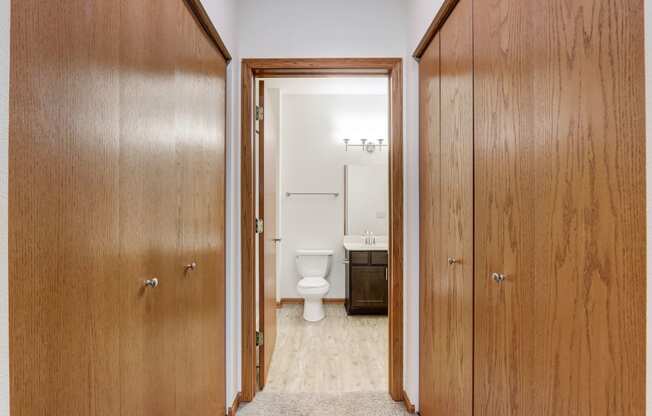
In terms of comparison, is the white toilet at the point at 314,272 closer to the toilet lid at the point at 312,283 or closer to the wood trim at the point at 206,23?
the toilet lid at the point at 312,283

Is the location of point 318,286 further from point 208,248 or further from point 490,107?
point 490,107

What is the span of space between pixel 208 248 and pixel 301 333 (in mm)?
1923

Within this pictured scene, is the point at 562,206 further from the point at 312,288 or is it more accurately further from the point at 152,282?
the point at 312,288

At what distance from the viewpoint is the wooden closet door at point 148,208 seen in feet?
3.30

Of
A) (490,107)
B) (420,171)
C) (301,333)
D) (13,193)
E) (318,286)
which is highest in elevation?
(490,107)

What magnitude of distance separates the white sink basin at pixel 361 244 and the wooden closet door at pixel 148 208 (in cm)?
257

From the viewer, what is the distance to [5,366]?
24.3 inches

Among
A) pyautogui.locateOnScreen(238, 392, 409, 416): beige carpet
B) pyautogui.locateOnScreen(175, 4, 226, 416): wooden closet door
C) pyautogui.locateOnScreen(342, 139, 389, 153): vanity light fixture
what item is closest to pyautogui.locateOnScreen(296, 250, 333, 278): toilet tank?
pyautogui.locateOnScreen(342, 139, 389, 153): vanity light fixture

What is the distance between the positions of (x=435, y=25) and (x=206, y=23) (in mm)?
979

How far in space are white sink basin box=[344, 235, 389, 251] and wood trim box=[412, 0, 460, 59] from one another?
83.5 inches

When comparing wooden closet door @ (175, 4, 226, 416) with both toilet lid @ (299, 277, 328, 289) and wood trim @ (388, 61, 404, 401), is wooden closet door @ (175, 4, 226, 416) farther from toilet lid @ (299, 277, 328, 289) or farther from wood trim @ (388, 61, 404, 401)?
toilet lid @ (299, 277, 328, 289)

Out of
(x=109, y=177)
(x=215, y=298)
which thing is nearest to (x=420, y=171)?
(x=215, y=298)

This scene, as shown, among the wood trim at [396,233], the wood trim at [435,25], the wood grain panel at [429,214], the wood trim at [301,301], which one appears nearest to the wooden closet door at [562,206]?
the wood trim at [435,25]

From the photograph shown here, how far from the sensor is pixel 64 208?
0.76 metres
